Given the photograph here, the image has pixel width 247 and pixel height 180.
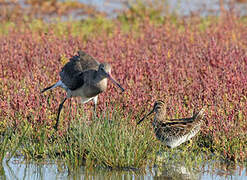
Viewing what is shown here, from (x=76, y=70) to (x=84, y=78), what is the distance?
28cm

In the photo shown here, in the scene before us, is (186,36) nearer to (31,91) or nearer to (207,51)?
(207,51)

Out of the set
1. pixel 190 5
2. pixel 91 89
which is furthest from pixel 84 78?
pixel 190 5

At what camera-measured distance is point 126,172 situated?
585cm

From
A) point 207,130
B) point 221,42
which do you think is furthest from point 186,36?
point 207,130

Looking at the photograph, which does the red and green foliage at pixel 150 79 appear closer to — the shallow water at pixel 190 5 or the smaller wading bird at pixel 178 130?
the smaller wading bird at pixel 178 130

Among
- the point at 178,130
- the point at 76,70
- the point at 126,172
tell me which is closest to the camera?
the point at 126,172

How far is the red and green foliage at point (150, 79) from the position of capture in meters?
6.87

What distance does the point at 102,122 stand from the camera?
632 centimetres

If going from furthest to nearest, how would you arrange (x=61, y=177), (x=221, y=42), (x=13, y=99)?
(x=221, y=42), (x=13, y=99), (x=61, y=177)

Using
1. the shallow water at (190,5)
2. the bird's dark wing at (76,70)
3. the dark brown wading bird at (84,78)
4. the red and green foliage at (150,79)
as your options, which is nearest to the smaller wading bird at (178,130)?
the red and green foliage at (150,79)

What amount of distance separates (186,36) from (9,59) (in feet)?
13.0

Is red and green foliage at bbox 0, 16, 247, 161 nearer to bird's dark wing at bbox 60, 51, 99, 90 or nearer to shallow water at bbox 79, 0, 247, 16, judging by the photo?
bird's dark wing at bbox 60, 51, 99, 90

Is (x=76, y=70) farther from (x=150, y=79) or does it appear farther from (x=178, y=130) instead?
(x=178, y=130)

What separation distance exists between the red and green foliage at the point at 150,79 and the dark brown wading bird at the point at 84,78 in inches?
6.8
